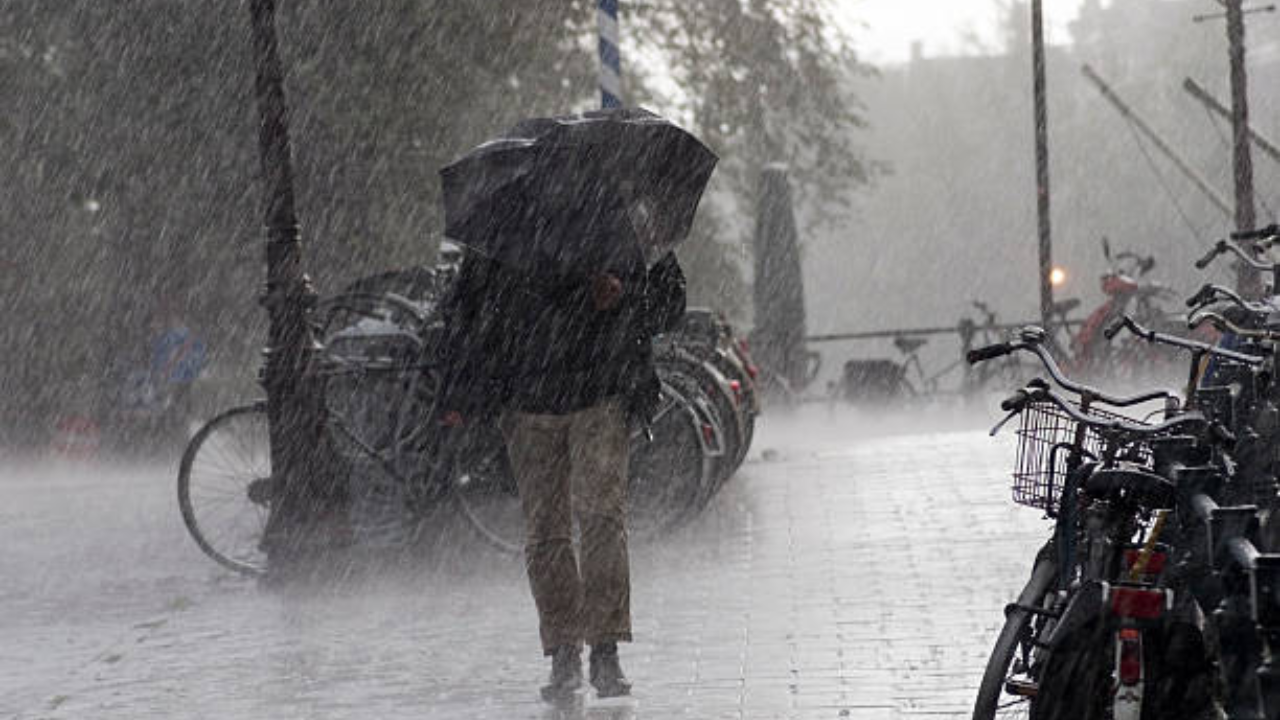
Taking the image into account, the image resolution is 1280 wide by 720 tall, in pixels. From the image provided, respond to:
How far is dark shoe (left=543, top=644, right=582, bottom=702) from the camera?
7156 mm

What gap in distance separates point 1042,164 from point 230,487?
1008 centimetres

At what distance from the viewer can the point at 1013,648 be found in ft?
16.3

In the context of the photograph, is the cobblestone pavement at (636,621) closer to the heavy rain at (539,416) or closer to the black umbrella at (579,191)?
the heavy rain at (539,416)

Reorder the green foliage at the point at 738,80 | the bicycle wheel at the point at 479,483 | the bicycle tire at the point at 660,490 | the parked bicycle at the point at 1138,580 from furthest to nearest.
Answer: the green foliage at the point at 738,80 → the bicycle tire at the point at 660,490 → the bicycle wheel at the point at 479,483 → the parked bicycle at the point at 1138,580

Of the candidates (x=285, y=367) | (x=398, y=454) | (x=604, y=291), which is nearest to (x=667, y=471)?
(x=398, y=454)

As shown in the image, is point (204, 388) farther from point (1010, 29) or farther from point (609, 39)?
point (1010, 29)

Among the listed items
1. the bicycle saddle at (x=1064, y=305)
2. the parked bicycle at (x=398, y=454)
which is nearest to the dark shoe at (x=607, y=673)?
the parked bicycle at (x=398, y=454)

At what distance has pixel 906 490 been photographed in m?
12.5

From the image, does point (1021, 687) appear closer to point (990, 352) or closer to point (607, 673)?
point (990, 352)

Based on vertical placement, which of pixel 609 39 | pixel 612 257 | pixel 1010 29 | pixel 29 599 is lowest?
pixel 29 599

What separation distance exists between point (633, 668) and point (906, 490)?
512cm

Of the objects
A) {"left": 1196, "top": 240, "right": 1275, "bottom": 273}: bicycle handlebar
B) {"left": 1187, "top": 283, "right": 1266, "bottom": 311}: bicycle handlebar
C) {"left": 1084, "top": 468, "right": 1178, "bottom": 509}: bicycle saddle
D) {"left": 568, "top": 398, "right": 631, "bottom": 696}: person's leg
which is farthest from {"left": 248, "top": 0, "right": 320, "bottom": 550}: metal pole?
{"left": 1084, "top": 468, "right": 1178, "bottom": 509}: bicycle saddle

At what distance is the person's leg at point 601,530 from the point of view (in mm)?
7203

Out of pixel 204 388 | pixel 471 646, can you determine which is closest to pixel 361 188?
pixel 204 388
